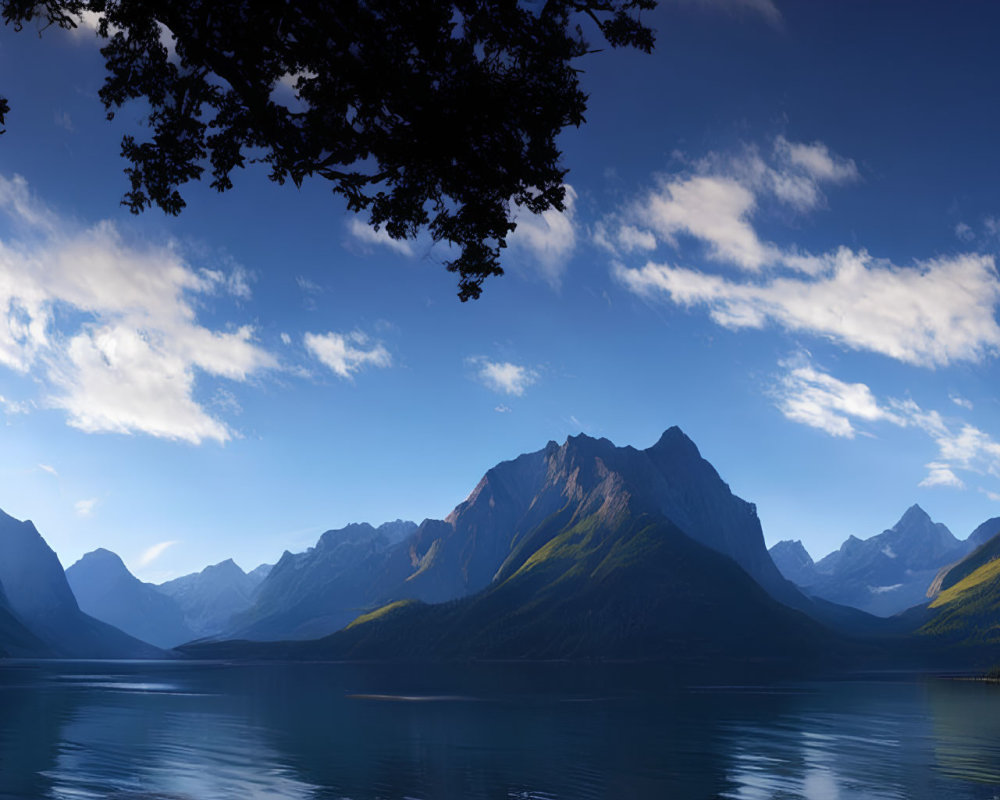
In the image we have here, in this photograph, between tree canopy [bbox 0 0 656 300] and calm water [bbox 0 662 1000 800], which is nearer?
tree canopy [bbox 0 0 656 300]

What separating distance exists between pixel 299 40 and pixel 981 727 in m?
114

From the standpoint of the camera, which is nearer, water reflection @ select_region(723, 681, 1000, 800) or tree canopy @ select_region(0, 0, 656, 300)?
tree canopy @ select_region(0, 0, 656, 300)

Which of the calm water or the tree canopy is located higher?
the tree canopy

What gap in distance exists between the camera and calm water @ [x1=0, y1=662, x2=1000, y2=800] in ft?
188

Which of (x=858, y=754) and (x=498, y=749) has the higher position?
(x=858, y=754)

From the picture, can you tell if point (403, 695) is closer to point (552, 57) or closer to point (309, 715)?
point (309, 715)

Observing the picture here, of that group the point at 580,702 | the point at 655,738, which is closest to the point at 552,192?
the point at 655,738

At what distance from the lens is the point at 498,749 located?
255ft

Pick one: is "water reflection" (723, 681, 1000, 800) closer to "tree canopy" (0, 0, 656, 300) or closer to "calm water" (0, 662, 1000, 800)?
"calm water" (0, 662, 1000, 800)

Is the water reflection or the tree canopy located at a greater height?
the tree canopy

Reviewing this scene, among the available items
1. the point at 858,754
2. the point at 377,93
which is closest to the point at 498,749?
the point at 858,754

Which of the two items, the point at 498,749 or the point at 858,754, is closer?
the point at 858,754

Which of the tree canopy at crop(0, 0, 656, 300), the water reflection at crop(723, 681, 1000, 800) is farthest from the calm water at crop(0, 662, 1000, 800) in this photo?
the tree canopy at crop(0, 0, 656, 300)

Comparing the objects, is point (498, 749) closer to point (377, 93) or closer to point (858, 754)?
point (858, 754)
